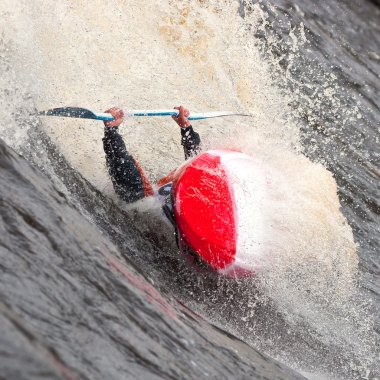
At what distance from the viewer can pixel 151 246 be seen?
4961 mm

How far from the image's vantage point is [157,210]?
5.08 m

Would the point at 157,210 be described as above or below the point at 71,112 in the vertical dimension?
below

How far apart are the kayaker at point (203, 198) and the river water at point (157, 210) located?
15 centimetres

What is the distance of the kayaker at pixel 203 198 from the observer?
15.7 feet

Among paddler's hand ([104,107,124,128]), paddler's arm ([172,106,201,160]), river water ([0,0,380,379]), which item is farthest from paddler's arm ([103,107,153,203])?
paddler's arm ([172,106,201,160])

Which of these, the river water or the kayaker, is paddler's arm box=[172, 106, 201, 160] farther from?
the kayaker

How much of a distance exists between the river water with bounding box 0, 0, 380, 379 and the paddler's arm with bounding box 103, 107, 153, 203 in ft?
0.40

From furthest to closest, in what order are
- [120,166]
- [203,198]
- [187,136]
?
[187,136] < [120,166] < [203,198]

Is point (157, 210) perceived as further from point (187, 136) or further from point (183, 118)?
point (183, 118)

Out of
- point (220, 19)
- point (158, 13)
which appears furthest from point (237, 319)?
point (220, 19)

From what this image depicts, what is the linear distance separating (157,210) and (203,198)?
16.1 inches

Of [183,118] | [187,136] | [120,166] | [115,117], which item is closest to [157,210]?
[120,166]

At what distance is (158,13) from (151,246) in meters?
3.84

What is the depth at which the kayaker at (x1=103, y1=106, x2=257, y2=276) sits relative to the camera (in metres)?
4.80
